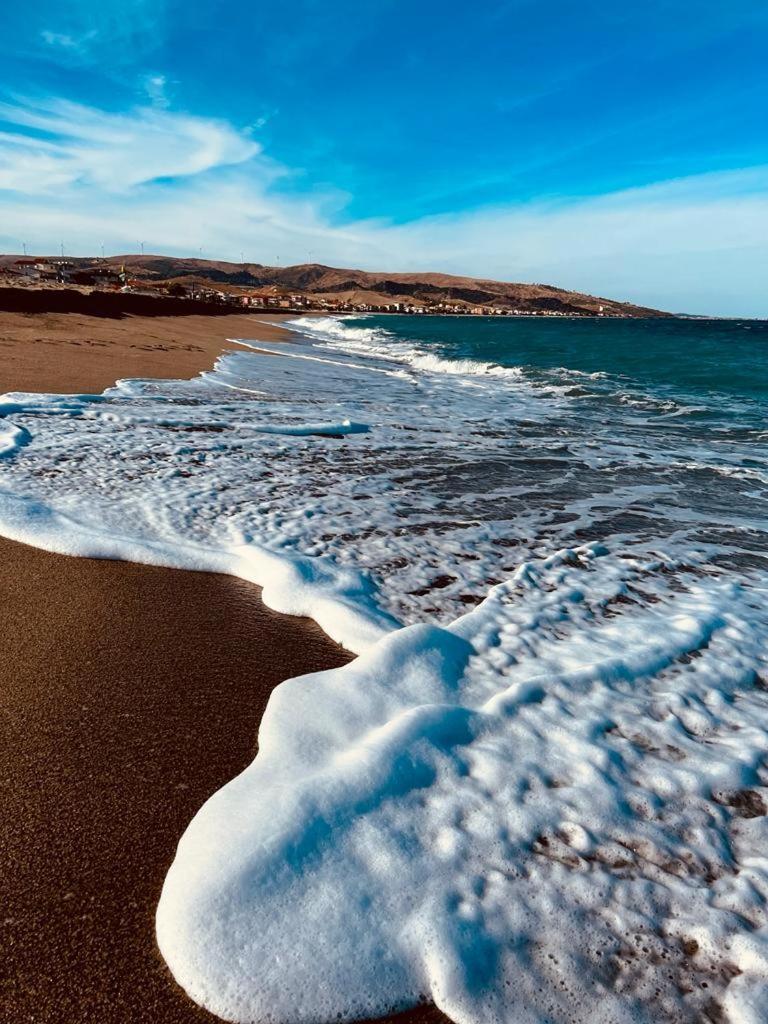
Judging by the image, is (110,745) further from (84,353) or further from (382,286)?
(382,286)

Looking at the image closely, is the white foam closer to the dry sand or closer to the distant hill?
the dry sand

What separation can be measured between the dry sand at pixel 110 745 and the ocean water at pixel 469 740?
99 mm

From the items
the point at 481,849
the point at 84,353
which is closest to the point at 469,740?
the point at 481,849

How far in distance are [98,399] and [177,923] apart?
789cm

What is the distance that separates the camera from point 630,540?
177 inches

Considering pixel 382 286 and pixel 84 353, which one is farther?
pixel 382 286

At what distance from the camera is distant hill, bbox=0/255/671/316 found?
15262 centimetres

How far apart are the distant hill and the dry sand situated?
141726 millimetres

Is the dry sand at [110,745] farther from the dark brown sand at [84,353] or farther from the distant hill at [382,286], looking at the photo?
the distant hill at [382,286]

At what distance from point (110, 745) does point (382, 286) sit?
595ft

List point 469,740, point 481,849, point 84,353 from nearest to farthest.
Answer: point 481,849 < point 469,740 < point 84,353

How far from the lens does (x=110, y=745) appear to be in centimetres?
203

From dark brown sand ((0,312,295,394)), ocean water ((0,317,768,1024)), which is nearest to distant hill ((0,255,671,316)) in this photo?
dark brown sand ((0,312,295,394))

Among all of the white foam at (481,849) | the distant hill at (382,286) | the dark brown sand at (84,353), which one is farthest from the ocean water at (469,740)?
the distant hill at (382,286)
